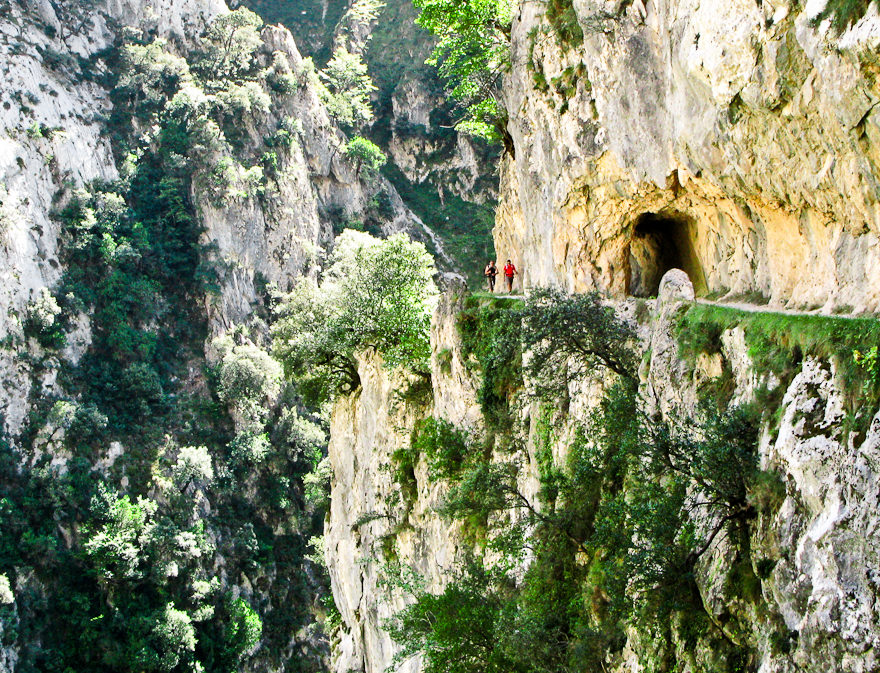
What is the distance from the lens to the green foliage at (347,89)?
8356 cm

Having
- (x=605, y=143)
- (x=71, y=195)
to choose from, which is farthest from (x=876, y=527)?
(x=71, y=195)

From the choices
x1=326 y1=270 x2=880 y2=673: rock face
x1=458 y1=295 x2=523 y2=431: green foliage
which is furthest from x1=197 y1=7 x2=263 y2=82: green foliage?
x1=326 y1=270 x2=880 y2=673: rock face

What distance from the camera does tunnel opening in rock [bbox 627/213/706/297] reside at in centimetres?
2103

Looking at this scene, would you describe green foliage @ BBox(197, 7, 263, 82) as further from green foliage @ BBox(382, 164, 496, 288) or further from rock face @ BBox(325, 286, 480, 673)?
rock face @ BBox(325, 286, 480, 673)

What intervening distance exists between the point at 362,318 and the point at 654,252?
11911 millimetres

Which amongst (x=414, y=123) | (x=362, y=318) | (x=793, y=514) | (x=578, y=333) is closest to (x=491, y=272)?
(x=362, y=318)

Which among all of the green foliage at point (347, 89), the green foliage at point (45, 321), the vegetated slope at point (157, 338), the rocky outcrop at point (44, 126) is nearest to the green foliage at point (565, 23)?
the vegetated slope at point (157, 338)

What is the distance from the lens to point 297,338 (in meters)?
31.4

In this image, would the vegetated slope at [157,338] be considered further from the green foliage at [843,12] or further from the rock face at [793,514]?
the green foliage at [843,12]

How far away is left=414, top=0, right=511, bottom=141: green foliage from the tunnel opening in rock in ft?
27.3

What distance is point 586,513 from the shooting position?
13320 mm

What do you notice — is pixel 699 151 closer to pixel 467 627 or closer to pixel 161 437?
pixel 467 627

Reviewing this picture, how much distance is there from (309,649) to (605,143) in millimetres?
50059

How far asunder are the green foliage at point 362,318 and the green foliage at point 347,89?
181ft
